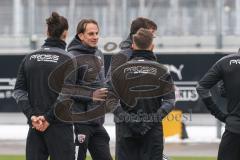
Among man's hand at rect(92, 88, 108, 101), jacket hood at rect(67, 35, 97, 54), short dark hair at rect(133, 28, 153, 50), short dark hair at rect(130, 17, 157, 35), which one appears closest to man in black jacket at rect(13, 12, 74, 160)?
short dark hair at rect(133, 28, 153, 50)

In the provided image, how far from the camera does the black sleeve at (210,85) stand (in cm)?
813

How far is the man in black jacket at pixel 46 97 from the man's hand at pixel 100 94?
83cm

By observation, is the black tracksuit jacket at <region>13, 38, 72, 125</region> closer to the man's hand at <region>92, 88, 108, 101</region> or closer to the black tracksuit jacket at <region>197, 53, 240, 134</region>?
the man's hand at <region>92, 88, 108, 101</region>

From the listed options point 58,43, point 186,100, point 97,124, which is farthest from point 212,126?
point 58,43

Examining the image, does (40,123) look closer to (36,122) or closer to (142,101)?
(36,122)

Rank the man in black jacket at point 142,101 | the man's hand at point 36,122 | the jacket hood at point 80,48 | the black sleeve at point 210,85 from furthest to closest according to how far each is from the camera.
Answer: the jacket hood at point 80,48
the black sleeve at point 210,85
the man in black jacket at point 142,101
the man's hand at point 36,122

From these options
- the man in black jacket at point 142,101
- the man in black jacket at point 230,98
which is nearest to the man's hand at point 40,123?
the man in black jacket at point 142,101

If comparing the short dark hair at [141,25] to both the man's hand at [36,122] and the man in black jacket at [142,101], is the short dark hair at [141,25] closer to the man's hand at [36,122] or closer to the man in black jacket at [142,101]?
the man in black jacket at [142,101]

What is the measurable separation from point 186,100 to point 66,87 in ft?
32.5

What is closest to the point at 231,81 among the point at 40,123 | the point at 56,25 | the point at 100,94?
the point at 100,94

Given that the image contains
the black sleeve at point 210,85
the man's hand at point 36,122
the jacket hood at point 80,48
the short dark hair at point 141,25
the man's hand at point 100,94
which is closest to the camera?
the man's hand at point 36,122

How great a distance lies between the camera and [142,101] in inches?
317

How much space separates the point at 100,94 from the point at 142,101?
0.86 meters

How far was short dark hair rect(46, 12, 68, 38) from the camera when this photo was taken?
7879 mm
